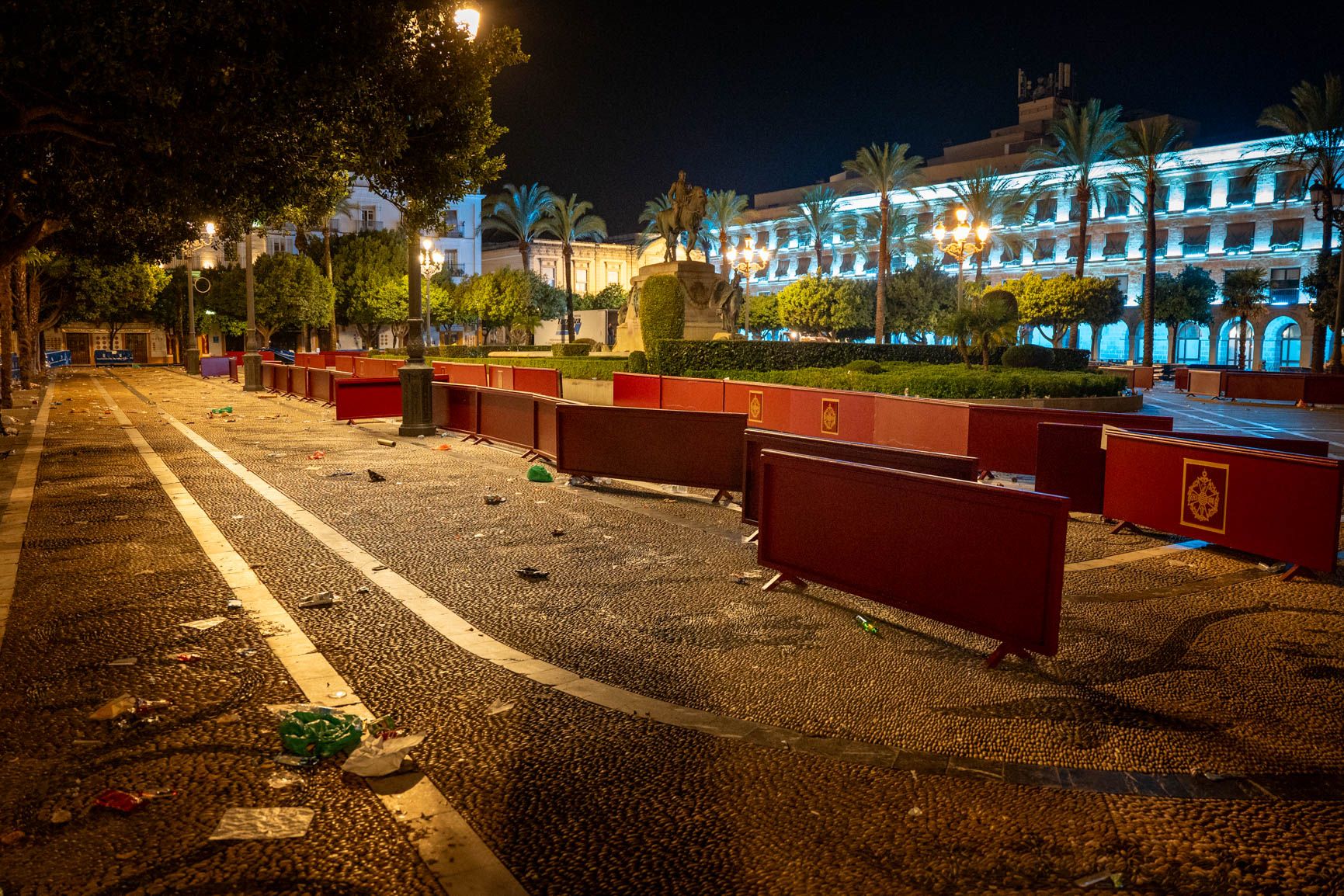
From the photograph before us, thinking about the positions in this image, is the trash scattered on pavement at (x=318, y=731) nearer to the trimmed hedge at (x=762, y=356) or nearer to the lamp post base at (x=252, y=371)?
the trimmed hedge at (x=762, y=356)

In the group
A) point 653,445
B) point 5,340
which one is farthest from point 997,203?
point 653,445

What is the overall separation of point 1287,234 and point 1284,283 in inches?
183

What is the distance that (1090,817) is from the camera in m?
3.79

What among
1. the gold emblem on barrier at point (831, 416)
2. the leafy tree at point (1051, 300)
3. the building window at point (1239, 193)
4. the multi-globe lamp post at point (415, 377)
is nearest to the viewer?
the gold emblem on barrier at point (831, 416)

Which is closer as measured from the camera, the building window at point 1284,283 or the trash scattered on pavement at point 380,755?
the trash scattered on pavement at point 380,755

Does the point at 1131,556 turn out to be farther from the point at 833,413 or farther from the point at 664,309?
the point at 664,309

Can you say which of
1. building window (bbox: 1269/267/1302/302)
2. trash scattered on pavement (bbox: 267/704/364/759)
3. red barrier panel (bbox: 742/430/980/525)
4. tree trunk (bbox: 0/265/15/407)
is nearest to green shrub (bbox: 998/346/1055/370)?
red barrier panel (bbox: 742/430/980/525)

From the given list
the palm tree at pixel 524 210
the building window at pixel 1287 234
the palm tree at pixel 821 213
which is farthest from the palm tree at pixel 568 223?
the building window at pixel 1287 234

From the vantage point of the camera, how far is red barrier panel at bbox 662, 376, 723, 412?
18000 millimetres

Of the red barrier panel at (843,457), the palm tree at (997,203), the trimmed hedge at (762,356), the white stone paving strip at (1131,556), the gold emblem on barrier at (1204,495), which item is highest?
the palm tree at (997,203)

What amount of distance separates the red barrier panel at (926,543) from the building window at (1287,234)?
70926mm

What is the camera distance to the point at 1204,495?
8648 mm

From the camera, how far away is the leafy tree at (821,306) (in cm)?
5891

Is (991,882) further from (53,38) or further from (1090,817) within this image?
(53,38)
